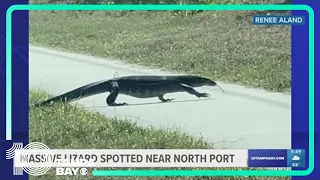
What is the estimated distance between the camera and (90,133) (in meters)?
4.66

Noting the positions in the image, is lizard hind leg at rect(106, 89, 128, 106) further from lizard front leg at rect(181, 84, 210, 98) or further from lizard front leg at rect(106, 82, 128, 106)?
lizard front leg at rect(181, 84, 210, 98)

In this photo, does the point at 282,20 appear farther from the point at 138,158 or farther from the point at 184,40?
the point at 138,158

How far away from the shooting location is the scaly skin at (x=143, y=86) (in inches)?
183

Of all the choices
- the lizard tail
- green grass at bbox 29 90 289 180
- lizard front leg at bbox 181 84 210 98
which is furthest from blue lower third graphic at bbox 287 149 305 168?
the lizard tail

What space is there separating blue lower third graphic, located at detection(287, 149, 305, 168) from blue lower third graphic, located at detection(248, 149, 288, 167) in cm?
2

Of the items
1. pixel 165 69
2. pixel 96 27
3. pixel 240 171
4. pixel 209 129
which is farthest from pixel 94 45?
pixel 240 171

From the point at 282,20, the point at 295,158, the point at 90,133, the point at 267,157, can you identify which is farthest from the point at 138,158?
the point at 282,20

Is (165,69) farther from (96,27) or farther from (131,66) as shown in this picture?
(96,27)

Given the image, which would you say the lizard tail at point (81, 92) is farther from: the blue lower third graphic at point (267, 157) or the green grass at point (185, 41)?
the blue lower third graphic at point (267, 157)

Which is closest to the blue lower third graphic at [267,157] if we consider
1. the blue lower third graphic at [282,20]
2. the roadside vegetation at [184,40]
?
the roadside vegetation at [184,40]

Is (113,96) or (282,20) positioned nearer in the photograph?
(282,20)

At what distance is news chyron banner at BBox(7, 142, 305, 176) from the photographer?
4570 mm

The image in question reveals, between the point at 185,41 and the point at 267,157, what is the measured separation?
85 centimetres

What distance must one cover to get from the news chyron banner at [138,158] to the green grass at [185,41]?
0.42 m
